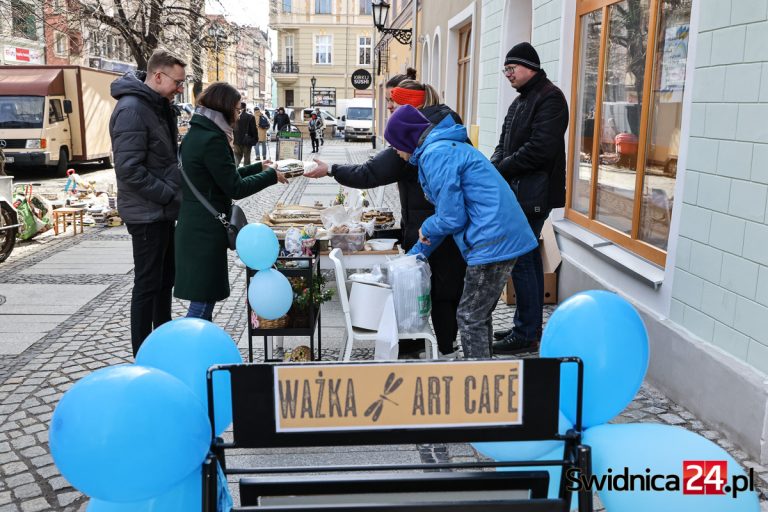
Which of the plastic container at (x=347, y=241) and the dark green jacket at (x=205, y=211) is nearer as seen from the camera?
the dark green jacket at (x=205, y=211)

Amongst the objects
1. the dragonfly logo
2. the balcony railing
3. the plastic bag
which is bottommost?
the plastic bag

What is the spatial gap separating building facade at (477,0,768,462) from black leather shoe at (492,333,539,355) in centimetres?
74

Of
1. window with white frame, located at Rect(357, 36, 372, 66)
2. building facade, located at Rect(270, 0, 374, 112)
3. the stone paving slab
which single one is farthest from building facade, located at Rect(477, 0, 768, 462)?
window with white frame, located at Rect(357, 36, 372, 66)

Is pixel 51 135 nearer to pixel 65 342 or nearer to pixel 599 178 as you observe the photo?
pixel 65 342

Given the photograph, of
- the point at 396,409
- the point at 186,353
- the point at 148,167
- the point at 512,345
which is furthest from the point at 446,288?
the point at 396,409

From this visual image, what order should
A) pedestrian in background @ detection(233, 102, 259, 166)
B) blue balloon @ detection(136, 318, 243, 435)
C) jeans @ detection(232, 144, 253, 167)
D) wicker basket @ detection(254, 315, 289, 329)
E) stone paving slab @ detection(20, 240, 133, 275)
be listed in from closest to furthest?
blue balloon @ detection(136, 318, 243, 435)
wicker basket @ detection(254, 315, 289, 329)
stone paving slab @ detection(20, 240, 133, 275)
pedestrian in background @ detection(233, 102, 259, 166)
jeans @ detection(232, 144, 253, 167)

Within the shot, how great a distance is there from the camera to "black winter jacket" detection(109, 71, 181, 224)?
395 centimetres

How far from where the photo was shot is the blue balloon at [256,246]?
3.59 m

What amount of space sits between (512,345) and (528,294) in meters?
0.36

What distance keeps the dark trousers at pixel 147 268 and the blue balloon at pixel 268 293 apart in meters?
0.79

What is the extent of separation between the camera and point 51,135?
17141 mm

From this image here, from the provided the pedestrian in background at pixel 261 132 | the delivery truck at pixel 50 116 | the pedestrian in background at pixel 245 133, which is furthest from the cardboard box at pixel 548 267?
the pedestrian in background at pixel 261 132

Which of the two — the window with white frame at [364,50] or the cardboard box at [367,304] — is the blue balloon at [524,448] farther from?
the window with white frame at [364,50]

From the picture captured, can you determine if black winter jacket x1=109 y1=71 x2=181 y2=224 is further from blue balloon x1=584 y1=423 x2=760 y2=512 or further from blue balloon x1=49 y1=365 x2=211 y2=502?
blue balloon x1=584 y1=423 x2=760 y2=512
